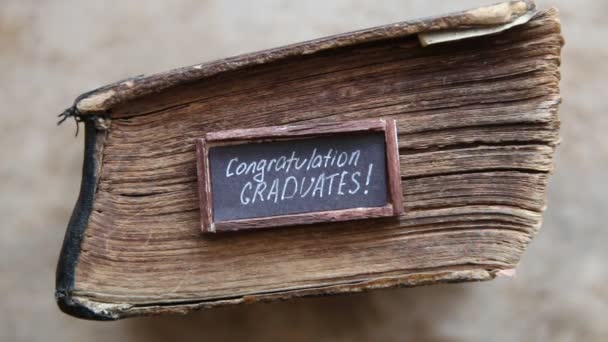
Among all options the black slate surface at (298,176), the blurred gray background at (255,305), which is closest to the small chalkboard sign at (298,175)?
the black slate surface at (298,176)

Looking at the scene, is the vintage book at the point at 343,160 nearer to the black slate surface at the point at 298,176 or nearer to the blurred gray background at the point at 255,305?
the black slate surface at the point at 298,176

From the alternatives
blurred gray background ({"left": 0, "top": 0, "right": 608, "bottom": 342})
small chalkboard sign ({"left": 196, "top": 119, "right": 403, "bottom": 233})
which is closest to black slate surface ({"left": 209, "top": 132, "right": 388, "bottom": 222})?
small chalkboard sign ({"left": 196, "top": 119, "right": 403, "bottom": 233})

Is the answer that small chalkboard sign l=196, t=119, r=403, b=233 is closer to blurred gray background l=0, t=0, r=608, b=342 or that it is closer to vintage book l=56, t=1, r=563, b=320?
vintage book l=56, t=1, r=563, b=320

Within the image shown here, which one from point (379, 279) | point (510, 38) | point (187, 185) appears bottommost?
point (379, 279)
